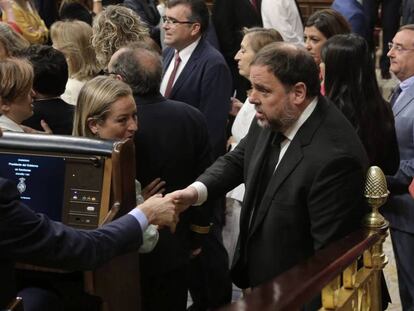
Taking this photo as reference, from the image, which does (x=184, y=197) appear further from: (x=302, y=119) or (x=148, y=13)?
(x=148, y=13)

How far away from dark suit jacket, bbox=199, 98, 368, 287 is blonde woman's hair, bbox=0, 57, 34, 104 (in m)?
1.16

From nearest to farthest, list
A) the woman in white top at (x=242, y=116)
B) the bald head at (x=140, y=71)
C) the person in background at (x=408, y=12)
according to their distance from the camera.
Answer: the bald head at (x=140, y=71) → the woman in white top at (x=242, y=116) → the person in background at (x=408, y=12)

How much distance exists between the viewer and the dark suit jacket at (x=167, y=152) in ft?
12.9

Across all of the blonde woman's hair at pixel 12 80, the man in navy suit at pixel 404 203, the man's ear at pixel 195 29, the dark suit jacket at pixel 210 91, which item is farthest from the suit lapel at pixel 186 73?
the blonde woman's hair at pixel 12 80

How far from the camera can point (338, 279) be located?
2.83m

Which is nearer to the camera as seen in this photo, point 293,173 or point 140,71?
point 293,173

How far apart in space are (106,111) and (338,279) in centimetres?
135

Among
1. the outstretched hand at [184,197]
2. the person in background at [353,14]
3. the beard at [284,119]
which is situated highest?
the beard at [284,119]

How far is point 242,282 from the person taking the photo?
3.50 meters

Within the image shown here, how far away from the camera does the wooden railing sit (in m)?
2.27

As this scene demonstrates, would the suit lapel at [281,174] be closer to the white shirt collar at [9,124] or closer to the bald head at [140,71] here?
the bald head at [140,71]

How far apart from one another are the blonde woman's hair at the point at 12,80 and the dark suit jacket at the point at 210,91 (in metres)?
1.62

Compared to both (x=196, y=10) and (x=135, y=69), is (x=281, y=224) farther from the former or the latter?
(x=196, y=10)

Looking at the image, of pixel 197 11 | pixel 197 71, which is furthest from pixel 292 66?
pixel 197 11
